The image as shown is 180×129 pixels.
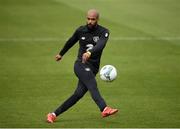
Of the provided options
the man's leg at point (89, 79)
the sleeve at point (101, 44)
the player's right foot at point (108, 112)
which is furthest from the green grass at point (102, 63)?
the sleeve at point (101, 44)

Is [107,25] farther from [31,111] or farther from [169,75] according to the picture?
[31,111]

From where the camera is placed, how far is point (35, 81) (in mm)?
20188

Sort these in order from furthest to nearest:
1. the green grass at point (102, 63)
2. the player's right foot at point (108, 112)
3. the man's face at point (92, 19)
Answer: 1. the green grass at point (102, 63)
2. the man's face at point (92, 19)
3. the player's right foot at point (108, 112)

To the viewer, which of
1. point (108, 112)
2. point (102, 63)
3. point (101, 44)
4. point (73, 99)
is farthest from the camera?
point (102, 63)

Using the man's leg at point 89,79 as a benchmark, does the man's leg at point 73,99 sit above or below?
below

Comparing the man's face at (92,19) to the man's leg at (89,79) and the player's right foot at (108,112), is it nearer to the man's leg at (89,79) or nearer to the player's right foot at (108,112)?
the man's leg at (89,79)

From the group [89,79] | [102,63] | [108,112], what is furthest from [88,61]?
[102,63]

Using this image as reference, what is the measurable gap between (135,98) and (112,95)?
25.5 inches

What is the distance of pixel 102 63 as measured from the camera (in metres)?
22.7

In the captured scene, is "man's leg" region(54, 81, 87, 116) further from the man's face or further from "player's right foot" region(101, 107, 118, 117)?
the man's face

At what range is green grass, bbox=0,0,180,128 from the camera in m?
16.7

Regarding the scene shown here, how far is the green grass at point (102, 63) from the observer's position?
1666cm

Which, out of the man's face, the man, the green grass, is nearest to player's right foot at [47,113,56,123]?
the man

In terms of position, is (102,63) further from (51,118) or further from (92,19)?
(92,19)
